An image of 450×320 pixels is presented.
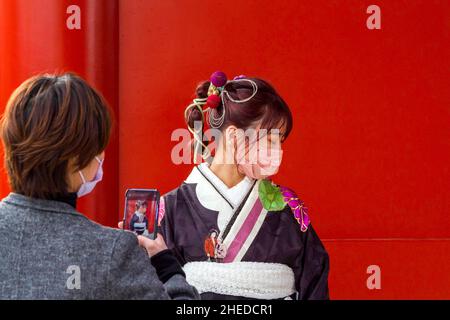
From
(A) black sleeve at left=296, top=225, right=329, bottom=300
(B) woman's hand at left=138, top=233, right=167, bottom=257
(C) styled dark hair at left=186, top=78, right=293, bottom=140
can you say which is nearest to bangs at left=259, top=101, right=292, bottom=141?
(C) styled dark hair at left=186, top=78, right=293, bottom=140

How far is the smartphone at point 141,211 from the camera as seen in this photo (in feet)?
5.39

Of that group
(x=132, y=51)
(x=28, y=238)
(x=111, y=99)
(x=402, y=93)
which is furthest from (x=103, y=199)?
(x=28, y=238)

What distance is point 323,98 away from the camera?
289cm

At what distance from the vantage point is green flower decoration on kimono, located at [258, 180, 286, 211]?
2135 millimetres

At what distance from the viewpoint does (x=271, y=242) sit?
81.5 inches

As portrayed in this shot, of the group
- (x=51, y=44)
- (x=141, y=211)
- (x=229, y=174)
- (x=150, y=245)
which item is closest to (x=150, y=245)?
(x=150, y=245)

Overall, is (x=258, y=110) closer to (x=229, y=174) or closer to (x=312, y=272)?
(x=229, y=174)

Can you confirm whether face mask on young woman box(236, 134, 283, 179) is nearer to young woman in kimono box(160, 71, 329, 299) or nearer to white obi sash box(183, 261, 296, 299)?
young woman in kimono box(160, 71, 329, 299)

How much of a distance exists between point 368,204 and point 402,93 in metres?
0.50

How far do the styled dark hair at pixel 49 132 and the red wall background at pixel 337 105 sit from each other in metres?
1.54

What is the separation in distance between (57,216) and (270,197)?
0.97 m

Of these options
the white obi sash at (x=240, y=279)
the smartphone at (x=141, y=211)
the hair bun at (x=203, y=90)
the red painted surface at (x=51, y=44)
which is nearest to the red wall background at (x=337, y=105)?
the red painted surface at (x=51, y=44)
